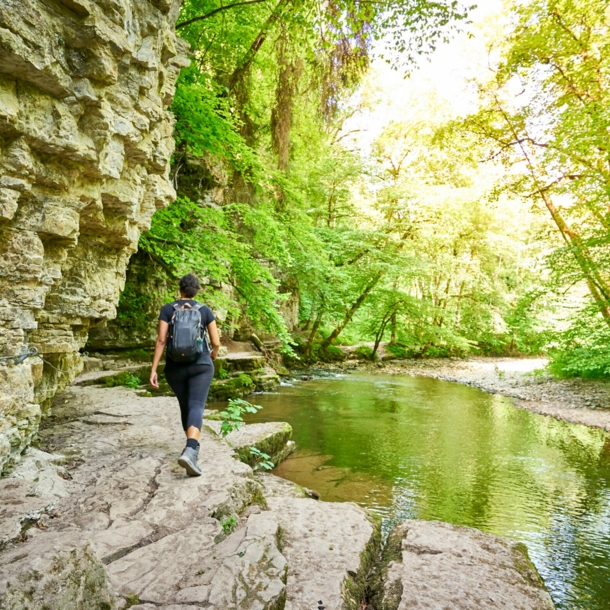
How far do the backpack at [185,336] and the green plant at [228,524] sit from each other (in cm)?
138

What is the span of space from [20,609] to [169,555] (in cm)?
115

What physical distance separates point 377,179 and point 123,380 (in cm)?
1566

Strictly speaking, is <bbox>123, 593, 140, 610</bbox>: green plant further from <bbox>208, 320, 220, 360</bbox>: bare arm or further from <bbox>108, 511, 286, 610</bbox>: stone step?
<bbox>208, 320, 220, 360</bbox>: bare arm

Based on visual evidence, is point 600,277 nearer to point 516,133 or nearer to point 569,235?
point 569,235

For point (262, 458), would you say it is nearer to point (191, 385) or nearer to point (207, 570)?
point (191, 385)

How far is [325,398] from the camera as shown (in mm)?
11859

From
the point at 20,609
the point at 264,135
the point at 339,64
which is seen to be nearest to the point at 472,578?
the point at 20,609

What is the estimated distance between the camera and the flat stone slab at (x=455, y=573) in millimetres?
2703

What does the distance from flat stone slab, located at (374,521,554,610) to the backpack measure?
2.30 m

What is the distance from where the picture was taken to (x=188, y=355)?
3.68m

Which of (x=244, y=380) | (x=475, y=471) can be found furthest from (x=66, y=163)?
(x=244, y=380)

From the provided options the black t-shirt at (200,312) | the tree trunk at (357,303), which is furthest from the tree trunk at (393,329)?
the black t-shirt at (200,312)

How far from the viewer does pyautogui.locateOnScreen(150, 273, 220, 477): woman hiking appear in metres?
3.68

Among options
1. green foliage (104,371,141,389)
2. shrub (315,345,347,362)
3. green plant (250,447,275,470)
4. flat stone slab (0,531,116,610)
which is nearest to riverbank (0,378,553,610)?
flat stone slab (0,531,116,610)
